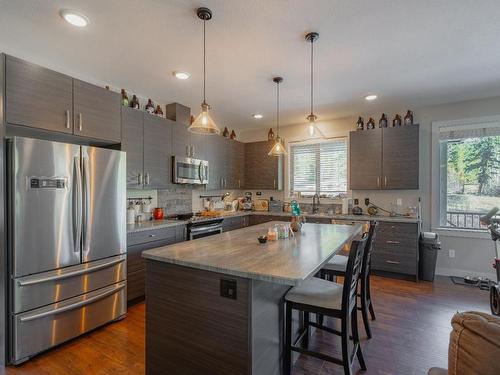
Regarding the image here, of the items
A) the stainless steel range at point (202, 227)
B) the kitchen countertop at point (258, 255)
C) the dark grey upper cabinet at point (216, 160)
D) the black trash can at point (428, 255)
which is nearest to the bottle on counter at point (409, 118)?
the black trash can at point (428, 255)

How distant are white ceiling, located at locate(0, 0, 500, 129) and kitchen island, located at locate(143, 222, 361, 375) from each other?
5.97 ft

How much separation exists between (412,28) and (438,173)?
2861 millimetres

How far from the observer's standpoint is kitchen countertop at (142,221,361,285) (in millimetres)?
1419

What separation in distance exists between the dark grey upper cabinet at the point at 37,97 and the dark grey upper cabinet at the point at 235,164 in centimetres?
296

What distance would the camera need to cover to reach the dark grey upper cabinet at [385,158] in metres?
4.23

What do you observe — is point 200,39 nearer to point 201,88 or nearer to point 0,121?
point 201,88

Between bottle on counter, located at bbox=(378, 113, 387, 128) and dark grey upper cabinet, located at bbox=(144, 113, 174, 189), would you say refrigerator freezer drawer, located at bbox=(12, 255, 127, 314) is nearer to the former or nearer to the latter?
dark grey upper cabinet, located at bbox=(144, 113, 174, 189)

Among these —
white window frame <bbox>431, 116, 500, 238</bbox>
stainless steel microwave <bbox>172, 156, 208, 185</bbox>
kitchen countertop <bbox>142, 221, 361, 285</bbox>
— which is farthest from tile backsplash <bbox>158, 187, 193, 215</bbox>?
white window frame <bbox>431, 116, 500, 238</bbox>

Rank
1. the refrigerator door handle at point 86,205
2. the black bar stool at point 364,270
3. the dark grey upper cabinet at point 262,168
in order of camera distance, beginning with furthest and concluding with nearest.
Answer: the dark grey upper cabinet at point 262,168
the refrigerator door handle at point 86,205
the black bar stool at point 364,270

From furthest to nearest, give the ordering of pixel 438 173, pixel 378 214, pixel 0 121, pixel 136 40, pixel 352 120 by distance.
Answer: pixel 352 120 → pixel 378 214 → pixel 438 173 → pixel 136 40 → pixel 0 121

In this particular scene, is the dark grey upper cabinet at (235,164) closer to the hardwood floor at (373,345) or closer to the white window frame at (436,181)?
the hardwood floor at (373,345)

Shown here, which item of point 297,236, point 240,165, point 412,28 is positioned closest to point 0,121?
point 297,236

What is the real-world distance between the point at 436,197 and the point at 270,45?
3.64 m

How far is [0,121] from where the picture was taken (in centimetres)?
206
